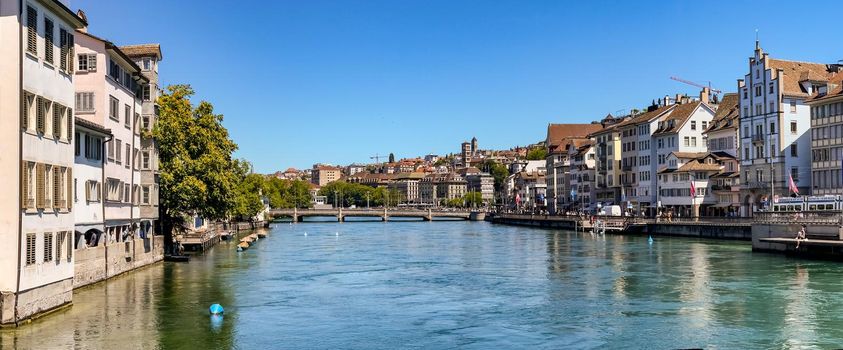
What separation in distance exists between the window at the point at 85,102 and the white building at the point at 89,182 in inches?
61.8

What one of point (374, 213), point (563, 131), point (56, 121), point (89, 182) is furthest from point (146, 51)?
point (563, 131)

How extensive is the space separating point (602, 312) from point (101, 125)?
993 inches

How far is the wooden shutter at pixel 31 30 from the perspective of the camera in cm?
2609

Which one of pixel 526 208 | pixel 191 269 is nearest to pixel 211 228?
pixel 191 269

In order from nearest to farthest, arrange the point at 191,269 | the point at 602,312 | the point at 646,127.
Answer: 1. the point at 602,312
2. the point at 191,269
3. the point at 646,127

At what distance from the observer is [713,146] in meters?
106

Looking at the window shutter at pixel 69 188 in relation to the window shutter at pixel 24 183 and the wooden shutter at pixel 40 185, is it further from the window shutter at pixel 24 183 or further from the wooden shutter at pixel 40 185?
the window shutter at pixel 24 183

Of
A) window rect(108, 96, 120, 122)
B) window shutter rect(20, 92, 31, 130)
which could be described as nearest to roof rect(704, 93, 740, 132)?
window rect(108, 96, 120, 122)

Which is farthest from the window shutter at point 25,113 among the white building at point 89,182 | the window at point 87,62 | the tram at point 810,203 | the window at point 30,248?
the tram at point 810,203

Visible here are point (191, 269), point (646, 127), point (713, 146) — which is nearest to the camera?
point (191, 269)

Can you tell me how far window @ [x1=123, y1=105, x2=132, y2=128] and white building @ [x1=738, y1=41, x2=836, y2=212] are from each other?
196ft

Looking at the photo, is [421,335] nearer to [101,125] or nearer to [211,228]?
[101,125]

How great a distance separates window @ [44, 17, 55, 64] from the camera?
1094 inches

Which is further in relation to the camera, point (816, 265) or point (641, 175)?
point (641, 175)
